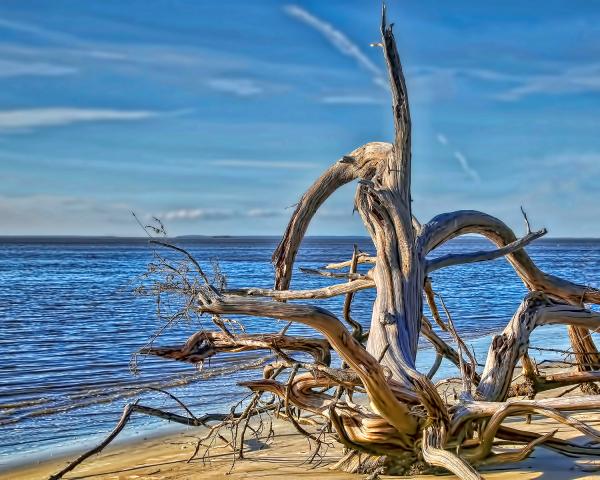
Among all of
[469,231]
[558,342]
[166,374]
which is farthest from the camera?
[558,342]

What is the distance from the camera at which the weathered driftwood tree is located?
495cm

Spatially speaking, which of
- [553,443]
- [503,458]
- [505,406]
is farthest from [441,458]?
[553,443]

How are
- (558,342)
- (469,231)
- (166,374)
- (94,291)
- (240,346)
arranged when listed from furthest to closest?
(94,291) → (558,342) → (166,374) → (469,231) → (240,346)

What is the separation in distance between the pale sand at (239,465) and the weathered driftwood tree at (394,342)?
149 millimetres

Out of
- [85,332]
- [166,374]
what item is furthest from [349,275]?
[85,332]

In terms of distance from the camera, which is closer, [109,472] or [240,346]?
[240,346]

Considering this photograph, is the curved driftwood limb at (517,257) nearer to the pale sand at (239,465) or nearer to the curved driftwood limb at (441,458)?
the pale sand at (239,465)

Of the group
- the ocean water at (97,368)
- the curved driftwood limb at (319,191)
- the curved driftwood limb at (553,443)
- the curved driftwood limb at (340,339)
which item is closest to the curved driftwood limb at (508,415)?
the curved driftwood limb at (553,443)

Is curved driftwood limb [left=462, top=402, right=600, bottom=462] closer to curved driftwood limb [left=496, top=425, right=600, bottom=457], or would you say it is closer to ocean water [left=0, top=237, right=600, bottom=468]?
curved driftwood limb [left=496, top=425, right=600, bottom=457]

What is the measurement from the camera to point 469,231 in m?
6.79

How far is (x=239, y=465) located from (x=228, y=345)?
4.04ft

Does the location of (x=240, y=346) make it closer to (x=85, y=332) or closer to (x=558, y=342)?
(x=558, y=342)

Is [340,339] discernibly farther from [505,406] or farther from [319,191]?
[319,191]

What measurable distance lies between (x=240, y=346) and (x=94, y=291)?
2815 centimetres
